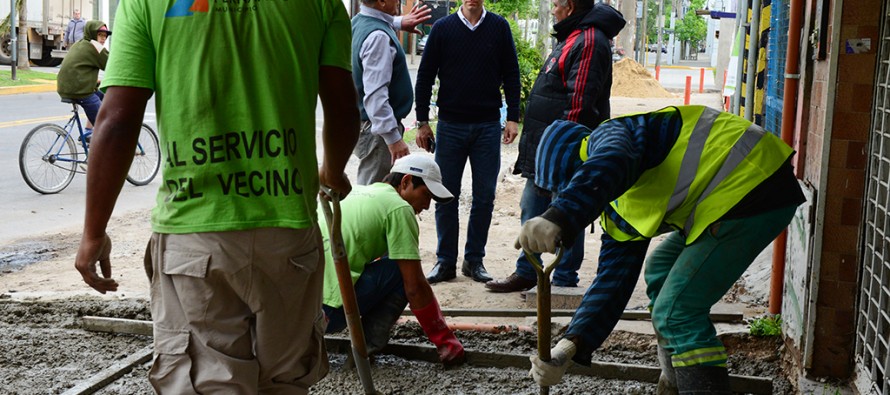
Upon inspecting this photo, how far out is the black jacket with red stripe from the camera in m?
5.70

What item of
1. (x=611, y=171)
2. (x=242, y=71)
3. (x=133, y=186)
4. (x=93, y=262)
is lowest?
(x=133, y=186)

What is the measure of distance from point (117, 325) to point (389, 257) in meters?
1.69

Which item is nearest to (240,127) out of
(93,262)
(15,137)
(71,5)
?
(93,262)

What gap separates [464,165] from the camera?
21.3ft

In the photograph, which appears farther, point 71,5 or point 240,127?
point 71,5

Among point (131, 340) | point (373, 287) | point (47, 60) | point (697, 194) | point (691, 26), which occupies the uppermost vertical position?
point (691, 26)

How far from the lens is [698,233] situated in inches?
136

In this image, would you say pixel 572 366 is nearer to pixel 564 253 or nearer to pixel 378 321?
pixel 378 321

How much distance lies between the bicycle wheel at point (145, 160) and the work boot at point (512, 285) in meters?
5.52

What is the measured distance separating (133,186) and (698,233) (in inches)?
329

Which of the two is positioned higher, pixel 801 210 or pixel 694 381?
pixel 801 210

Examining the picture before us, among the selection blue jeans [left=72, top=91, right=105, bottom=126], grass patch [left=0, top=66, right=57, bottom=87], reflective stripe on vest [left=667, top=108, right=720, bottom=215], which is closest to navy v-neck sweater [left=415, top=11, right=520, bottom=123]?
reflective stripe on vest [left=667, top=108, right=720, bottom=215]

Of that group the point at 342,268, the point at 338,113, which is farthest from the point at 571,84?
the point at 338,113

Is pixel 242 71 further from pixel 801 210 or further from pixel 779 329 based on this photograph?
pixel 779 329
